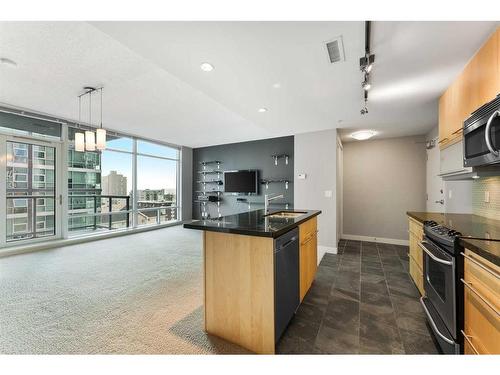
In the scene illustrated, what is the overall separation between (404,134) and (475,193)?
8.58 ft

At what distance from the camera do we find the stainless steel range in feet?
4.73

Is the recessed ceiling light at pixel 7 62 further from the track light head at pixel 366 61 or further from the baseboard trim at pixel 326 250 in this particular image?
the baseboard trim at pixel 326 250

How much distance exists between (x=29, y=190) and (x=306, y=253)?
5438 mm

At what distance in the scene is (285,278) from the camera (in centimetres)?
182

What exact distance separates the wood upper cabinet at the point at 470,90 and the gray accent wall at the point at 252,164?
3607mm

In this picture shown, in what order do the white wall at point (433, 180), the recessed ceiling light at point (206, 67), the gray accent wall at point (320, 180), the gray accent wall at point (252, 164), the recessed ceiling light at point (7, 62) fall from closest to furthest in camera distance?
the recessed ceiling light at point (206, 67) < the recessed ceiling light at point (7, 62) < the white wall at point (433, 180) < the gray accent wall at point (320, 180) < the gray accent wall at point (252, 164)

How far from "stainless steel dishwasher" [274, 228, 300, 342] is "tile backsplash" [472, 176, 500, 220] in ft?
6.79

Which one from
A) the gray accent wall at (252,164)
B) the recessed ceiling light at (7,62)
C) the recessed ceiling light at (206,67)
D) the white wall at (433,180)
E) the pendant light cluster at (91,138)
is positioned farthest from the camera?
the gray accent wall at (252,164)

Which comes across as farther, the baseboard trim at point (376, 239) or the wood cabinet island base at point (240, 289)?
the baseboard trim at point (376, 239)

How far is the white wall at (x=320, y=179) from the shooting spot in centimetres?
448

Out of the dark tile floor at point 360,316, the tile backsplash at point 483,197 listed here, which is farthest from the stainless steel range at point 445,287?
the tile backsplash at point 483,197

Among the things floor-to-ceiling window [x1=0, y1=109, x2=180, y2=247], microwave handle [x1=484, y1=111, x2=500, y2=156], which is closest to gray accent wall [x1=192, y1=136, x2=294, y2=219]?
floor-to-ceiling window [x1=0, y1=109, x2=180, y2=247]

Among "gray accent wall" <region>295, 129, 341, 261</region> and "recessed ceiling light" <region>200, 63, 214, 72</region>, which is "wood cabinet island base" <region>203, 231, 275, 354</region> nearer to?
"recessed ceiling light" <region>200, 63, 214, 72</region>

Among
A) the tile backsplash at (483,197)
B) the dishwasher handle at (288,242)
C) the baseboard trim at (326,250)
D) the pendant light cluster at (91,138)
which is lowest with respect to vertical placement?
the baseboard trim at (326,250)
